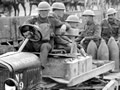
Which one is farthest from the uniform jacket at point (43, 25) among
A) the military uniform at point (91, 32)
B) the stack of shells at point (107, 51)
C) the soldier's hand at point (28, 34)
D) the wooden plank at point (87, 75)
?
the military uniform at point (91, 32)

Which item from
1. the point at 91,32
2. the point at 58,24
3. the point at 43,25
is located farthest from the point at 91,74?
the point at 91,32

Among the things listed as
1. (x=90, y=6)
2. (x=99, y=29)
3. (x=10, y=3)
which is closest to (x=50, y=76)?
(x=99, y=29)

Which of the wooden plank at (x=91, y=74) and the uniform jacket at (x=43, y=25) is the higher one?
the uniform jacket at (x=43, y=25)

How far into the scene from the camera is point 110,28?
10.1 m

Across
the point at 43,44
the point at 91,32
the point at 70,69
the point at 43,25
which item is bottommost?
the point at 70,69

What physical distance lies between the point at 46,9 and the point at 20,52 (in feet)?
3.76

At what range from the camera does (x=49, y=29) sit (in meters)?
7.09

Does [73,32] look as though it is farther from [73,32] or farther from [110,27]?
[110,27]

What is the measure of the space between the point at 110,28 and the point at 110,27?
3 cm

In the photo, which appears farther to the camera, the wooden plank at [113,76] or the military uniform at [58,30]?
the wooden plank at [113,76]

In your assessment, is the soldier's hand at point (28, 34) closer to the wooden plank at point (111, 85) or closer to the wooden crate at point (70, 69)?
the wooden crate at point (70, 69)

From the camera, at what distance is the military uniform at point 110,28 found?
10.1 m

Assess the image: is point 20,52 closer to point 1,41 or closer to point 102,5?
point 1,41

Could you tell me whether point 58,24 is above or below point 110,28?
above
